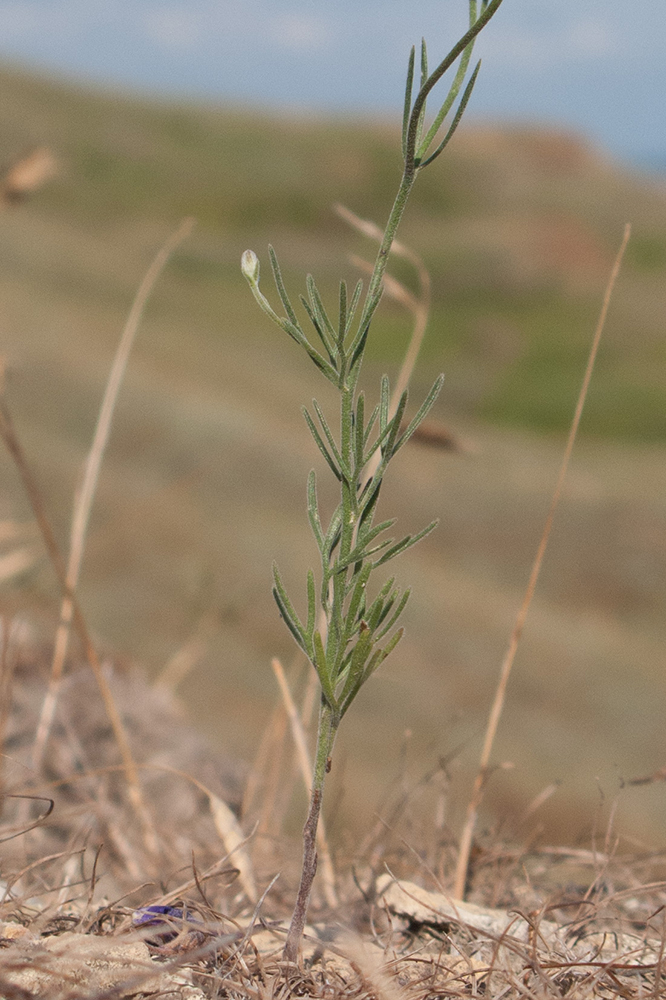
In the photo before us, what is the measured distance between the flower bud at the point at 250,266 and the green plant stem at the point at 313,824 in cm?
25

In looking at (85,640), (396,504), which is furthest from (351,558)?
(396,504)

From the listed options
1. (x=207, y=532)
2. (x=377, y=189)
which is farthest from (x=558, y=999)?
(x=377, y=189)

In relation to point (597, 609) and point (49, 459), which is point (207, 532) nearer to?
point (49, 459)

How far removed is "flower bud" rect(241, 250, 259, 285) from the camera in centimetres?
48

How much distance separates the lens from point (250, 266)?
48 centimetres

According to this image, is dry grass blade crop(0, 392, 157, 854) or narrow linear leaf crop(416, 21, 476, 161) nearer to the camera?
narrow linear leaf crop(416, 21, 476, 161)

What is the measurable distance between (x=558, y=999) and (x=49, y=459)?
3548 mm

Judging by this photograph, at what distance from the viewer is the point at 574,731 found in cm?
290

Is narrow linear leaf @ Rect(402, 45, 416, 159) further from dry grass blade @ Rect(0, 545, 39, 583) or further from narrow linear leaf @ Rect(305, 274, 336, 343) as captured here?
dry grass blade @ Rect(0, 545, 39, 583)

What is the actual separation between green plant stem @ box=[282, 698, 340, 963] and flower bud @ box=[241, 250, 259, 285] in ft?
0.82

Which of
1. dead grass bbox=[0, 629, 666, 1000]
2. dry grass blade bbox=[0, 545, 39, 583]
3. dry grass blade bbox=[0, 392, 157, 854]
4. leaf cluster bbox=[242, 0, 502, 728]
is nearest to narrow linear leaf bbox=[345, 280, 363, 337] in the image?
leaf cluster bbox=[242, 0, 502, 728]

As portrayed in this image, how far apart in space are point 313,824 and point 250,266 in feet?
1.05

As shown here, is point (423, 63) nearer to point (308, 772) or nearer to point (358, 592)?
point (358, 592)

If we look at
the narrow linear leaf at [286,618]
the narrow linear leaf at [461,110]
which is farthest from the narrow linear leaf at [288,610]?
the narrow linear leaf at [461,110]
